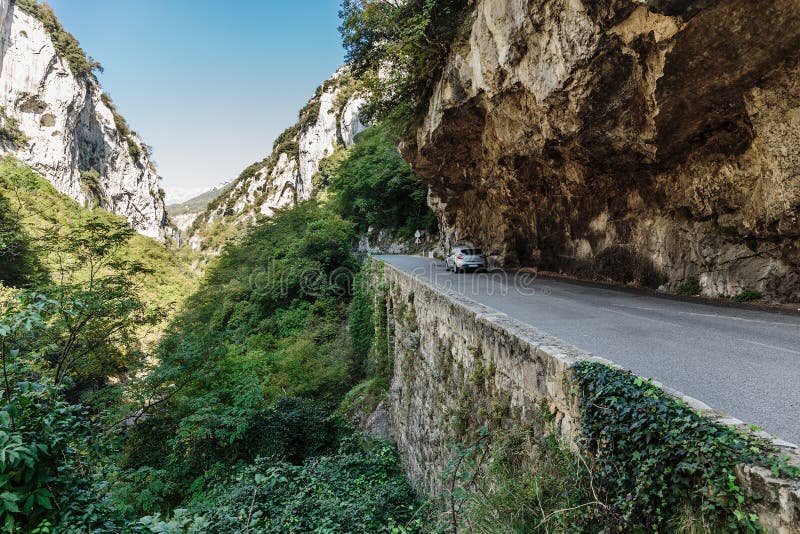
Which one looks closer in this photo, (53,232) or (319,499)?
(319,499)

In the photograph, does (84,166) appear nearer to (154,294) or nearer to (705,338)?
(154,294)

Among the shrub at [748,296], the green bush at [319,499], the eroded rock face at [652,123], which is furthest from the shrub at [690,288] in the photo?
the green bush at [319,499]

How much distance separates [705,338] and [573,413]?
3.71m

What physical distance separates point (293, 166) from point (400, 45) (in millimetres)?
80140

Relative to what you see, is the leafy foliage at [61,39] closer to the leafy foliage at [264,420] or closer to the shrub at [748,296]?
the leafy foliage at [264,420]

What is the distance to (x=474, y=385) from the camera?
5043 mm

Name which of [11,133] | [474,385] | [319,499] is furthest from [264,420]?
[11,133]

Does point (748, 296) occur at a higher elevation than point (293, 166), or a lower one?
lower

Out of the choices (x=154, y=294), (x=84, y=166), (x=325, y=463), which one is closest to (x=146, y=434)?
(x=325, y=463)

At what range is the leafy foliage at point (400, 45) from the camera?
41.5 feet

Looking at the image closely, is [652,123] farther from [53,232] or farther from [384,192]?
[384,192]

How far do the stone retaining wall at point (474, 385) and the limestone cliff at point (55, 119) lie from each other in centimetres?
6285

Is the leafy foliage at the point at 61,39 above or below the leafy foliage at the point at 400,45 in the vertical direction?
above

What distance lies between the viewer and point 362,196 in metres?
35.9
